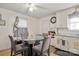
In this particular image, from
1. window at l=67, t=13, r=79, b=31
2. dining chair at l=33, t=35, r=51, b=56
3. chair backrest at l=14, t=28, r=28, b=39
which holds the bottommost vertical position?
dining chair at l=33, t=35, r=51, b=56

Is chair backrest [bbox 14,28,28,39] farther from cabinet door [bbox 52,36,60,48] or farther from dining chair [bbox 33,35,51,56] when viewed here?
cabinet door [bbox 52,36,60,48]

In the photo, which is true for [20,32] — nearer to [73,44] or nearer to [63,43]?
[63,43]

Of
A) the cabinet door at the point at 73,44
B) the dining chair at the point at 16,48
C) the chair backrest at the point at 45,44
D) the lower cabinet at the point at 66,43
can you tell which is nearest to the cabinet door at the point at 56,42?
the lower cabinet at the point at 66,43

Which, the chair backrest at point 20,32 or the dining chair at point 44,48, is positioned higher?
the chair backrest at point 20,32

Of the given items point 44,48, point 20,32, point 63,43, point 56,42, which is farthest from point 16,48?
point 63,43

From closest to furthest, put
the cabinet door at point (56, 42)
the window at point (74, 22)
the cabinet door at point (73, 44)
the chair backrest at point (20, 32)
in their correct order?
1. the window at point (74, 22)
2. the chair backrest at point (20, 32)
3. the cabinet door at point (73, 44)
4. the cabinet door at point (56, 42)

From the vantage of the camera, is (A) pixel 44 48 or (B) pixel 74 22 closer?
(B) pixel 74 22

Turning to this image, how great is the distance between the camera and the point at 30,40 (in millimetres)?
2025

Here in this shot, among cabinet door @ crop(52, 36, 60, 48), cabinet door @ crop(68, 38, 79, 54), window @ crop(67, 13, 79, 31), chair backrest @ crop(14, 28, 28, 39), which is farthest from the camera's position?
cabinet door @ crop(52, 36, 60, 48)

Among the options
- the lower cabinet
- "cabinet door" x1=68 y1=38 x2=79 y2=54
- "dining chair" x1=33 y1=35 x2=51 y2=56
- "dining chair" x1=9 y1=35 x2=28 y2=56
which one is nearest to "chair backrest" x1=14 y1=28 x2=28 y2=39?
"dining chair" x1=9 y1=35 x2=28 y2=56

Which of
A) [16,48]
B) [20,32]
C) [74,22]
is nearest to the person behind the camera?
[74,22]

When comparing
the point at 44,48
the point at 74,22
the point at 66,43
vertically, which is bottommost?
the point at 44,48

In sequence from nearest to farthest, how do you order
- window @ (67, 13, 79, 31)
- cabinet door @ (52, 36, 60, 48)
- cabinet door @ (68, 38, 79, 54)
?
window @ (67, 13, 79, 31) → cabinet door @ (68, 38, 79, 54) → cabinet door @ (52, 36, 60, 48)

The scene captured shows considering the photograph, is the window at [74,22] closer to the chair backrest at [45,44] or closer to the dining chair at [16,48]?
the chair backrest at [45,44]
